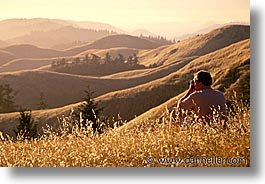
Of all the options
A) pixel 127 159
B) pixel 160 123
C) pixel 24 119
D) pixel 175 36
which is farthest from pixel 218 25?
pixel 24 119

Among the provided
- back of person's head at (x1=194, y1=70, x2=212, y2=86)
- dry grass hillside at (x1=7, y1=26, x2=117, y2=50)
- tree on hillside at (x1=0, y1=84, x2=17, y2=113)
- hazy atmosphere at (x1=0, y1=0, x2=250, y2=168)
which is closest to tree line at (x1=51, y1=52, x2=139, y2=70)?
hazy atmosphere at (x1=0, y1=0, x2=250, y2=168)

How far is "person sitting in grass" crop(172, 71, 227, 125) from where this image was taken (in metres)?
6.09

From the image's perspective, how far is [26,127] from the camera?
6.36m

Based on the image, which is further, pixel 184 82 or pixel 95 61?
pixel 95 61

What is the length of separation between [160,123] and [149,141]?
0.18 m

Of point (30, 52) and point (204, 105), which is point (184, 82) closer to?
point (204, 105)

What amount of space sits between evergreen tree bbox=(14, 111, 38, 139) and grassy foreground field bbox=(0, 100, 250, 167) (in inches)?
2.4

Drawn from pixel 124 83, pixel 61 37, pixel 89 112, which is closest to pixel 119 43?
pixel 124 83

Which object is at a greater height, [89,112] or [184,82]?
[184,82]

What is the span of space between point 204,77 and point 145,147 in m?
0.75

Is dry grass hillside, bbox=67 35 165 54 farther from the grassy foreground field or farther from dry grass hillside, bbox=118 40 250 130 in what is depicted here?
the grassy foreground field

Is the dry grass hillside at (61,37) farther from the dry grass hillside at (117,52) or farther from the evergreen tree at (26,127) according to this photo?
the evergreen tree at (26,127)
